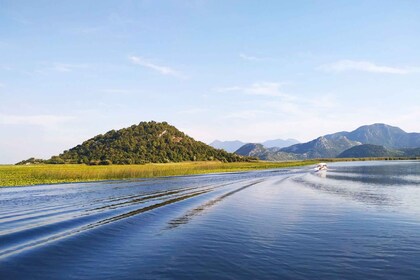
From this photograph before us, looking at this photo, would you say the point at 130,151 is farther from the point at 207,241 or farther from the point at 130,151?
the point at 207,241

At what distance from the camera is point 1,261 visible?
14125 mm

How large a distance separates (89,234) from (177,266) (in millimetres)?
7550

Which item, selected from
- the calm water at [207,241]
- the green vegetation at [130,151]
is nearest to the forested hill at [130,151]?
the green vegetation at [130,151]

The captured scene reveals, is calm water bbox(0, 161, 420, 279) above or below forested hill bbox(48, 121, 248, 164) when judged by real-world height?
below

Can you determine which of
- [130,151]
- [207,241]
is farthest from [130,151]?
[207,241]

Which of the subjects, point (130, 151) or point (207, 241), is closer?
point (207, 241)

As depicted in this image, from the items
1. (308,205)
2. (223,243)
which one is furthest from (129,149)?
(223,243)

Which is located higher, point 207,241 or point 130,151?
point 130,151

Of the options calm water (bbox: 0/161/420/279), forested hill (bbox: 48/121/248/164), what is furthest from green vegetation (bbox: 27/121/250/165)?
calm water (bbox: 0/161/420/279)

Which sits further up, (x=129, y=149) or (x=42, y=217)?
(x=129, y=149)

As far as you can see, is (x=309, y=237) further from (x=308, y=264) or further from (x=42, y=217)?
(x=42, y=217)

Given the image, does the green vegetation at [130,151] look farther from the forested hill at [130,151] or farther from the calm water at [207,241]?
the calm water at [207,241]

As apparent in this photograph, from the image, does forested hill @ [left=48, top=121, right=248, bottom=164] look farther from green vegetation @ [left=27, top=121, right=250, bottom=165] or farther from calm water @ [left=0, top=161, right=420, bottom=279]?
calm water @ [left=0, top=161, right=420, bottom=279]

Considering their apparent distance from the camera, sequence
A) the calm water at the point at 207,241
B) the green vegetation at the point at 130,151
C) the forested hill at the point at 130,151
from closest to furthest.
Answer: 1. the calm water at the point at 207,241
2. the green vegetation at the point at 130,151
3. the forested hill at the point at 130,151
